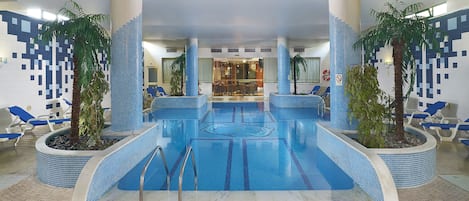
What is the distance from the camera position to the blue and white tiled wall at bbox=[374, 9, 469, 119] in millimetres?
7324

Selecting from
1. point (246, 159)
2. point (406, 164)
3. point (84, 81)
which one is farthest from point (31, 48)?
point (406, 164)

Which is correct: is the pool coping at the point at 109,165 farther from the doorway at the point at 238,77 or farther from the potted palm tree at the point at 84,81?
the doorway at the point at 238,77

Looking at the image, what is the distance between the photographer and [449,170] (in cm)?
452

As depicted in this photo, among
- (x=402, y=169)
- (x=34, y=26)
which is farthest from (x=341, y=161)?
(x=34, y=26)

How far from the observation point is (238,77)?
70.0 feet

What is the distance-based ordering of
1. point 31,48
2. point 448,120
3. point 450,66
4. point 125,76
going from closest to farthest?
point 125,76
point 448,120
point 450,66
point 31,48

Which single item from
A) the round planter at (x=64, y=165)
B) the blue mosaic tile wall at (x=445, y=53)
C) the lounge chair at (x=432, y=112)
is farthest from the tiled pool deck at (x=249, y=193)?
the blue mosaic tile wall at (x=445, y=53)

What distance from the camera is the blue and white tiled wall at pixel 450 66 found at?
24.0ft

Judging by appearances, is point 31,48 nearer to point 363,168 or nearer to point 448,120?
point 363,168

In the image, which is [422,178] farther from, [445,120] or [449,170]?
[445,120]

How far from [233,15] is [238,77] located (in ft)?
39.0

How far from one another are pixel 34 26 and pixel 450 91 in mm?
10605

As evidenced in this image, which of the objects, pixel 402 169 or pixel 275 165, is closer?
pixel 402 169

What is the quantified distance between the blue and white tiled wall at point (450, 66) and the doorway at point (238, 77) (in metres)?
12.3
